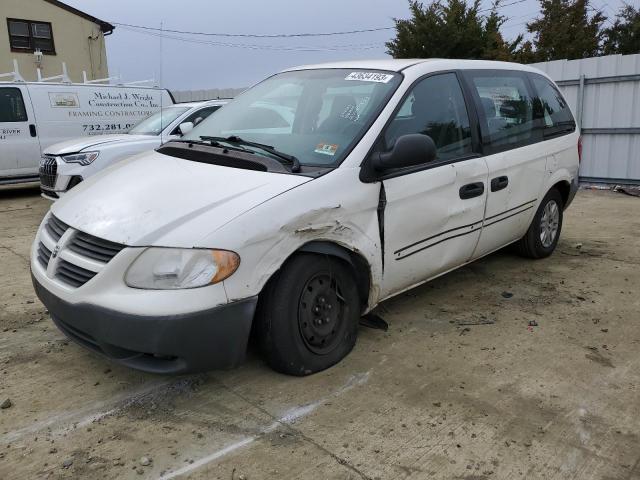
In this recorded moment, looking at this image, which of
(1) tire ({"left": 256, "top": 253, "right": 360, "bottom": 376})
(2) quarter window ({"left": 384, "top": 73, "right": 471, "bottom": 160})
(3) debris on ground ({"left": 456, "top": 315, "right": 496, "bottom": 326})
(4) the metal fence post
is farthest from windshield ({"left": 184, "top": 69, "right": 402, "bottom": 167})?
(4) the metal fence post

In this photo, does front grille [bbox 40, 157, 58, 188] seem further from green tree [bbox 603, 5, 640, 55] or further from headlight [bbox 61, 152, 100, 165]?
green tree [bbox 603, 5, 640, 55]

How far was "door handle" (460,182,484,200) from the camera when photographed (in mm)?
3941

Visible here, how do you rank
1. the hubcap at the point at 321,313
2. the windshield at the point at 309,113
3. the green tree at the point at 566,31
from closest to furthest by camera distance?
the hubcap at the point at 321,313
the windshield at the point at 309,113
the green tree at the point at 566,31

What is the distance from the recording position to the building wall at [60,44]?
20.5 meters

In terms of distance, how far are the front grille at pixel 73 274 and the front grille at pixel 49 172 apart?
5394 mm

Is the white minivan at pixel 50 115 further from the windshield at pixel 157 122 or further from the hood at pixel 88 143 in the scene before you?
the hood at pixel 88 143

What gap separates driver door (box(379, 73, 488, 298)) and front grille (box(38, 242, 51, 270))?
1941 millimetres

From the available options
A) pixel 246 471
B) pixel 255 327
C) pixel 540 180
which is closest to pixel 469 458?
A: pixel 246 471

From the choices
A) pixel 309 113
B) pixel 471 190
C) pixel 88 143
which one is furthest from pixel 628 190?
pixel 88 143

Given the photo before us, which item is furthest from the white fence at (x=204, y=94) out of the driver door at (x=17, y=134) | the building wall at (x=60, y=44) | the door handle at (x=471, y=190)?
the door handle at (x=471, y=190)

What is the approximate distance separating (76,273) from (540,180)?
3.80m

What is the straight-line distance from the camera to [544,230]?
5367 millimetres

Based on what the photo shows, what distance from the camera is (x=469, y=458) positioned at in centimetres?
254

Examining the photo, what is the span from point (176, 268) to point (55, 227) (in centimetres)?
106
